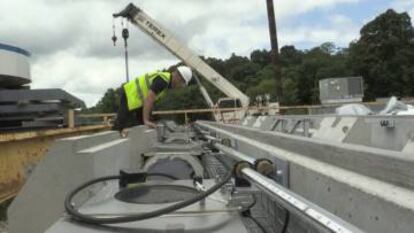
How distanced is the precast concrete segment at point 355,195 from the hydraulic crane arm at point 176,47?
109ft

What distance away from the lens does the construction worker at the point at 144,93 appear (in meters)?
7.43

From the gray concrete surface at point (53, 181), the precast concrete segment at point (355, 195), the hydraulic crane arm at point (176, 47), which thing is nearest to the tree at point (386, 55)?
the hydraulic crane arm at point (176, 47)

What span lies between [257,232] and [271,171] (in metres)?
0.25

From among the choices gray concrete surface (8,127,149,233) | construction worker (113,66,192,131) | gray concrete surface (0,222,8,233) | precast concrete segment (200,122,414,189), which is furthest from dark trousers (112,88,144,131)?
precast concrete segment (200,122,414,189)

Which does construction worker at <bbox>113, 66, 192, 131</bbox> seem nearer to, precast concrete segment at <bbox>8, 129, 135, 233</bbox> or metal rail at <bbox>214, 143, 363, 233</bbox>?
precast concrete segment at <bbox>8, 129, 135, 233</bbox>

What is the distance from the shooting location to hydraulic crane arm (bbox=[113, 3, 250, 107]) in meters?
35.2

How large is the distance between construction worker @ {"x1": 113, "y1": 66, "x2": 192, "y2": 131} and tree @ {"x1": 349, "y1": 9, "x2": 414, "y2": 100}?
238 ft

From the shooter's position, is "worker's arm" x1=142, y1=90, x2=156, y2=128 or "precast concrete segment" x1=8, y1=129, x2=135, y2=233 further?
"worker's arm" x1=142, y1=90, x2=156, y2=128

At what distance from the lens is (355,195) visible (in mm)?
1782

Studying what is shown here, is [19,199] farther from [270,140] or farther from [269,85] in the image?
[269,85]

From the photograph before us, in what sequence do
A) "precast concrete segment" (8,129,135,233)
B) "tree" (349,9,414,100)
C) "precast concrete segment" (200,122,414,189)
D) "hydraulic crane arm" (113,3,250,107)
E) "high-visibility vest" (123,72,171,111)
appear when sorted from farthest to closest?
1. "tree" (349,9,414,100)
2. "hydraulic crane arm" (113,3,250,107)
3. "high-visibility vest" (123,72,171,111)
4. "precast concrete segment" (8,129,135,233)
5. "precast concrete segment" (200,122,414,189)

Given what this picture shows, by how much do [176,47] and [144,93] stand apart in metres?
28.6

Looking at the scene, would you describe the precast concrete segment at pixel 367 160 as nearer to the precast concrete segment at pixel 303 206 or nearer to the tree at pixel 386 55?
the precast concrete segment at pixel 303 206

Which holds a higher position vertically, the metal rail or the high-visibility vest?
the high-visibility vest
